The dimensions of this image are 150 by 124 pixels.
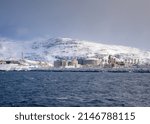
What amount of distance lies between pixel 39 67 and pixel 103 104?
2472cm

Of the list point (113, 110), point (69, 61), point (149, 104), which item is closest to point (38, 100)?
point (149, 104)

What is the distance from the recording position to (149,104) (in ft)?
27.8

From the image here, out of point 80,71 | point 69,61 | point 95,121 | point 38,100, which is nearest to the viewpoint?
point 95,121

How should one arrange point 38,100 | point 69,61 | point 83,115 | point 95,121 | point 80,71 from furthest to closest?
1. point 80,71
2. point 69,61
3. point 38,100
4. point 83,115
5. point 95,121

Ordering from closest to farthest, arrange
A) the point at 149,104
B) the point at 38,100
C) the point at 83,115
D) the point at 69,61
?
1. the point at 83,115
2. the point at 149,104
3. the point at 38,100
4. the point at 69,61

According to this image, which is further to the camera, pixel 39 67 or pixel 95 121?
pixel 39 67

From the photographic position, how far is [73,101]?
890 cm

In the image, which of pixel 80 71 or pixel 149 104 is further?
pixel 80 71

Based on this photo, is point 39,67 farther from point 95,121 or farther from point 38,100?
point 95,121

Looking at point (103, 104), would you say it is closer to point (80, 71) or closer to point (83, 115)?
point (83, 115)

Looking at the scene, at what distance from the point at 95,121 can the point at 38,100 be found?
4406mm

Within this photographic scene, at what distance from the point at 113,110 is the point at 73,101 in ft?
11.0

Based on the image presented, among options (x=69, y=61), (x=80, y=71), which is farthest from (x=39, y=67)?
(x=69, y=61)

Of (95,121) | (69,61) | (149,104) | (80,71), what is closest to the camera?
(95,121)
